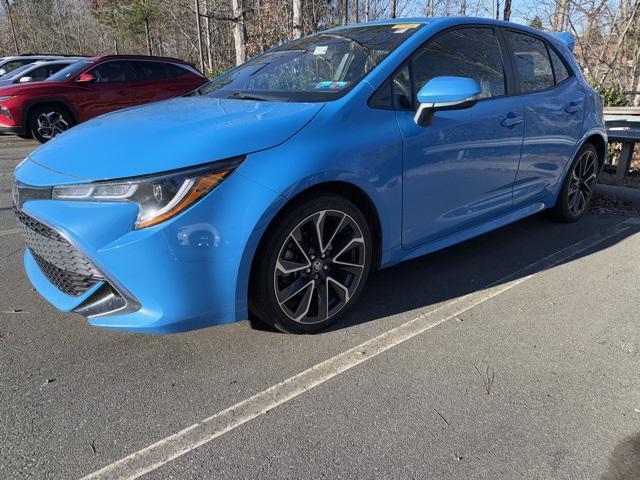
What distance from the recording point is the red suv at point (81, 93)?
9.55 meters

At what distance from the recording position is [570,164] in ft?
14.7

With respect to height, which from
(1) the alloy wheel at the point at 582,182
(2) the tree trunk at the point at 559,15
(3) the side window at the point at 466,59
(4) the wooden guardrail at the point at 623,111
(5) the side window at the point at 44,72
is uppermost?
(2) the tree trunk at the point at 559,15

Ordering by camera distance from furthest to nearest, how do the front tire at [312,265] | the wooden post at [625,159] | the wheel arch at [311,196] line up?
1. the wooden post at [625,159]
2. the front tire at [312,265]
3. the wheel arch at [311,196]

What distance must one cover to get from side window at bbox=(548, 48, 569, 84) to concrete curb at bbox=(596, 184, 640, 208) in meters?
1.75

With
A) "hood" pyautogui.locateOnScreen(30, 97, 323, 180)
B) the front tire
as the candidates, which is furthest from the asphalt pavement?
"hood" pyautogui.locateOnScreen(30, 97, 323, 180)

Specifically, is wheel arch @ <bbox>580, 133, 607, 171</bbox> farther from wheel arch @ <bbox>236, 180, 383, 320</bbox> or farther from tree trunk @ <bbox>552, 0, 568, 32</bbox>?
tree trunk @ <bbox>552, 0, 568, 32</bbox>

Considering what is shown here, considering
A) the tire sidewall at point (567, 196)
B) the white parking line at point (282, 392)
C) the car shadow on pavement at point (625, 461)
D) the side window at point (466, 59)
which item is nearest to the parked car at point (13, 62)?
the side window at point (466, 59)

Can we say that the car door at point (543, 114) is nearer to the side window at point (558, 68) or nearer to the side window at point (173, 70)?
the side window at point (558, 68)

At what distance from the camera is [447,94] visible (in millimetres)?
2816

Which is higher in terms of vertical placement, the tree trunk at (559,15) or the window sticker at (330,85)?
the tree trunk at (559,15)

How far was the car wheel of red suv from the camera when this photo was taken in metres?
9.71

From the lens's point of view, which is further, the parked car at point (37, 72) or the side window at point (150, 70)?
the side window at point (150, 70)

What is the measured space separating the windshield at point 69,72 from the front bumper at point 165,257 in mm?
8662

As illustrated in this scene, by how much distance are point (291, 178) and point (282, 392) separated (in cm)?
99
